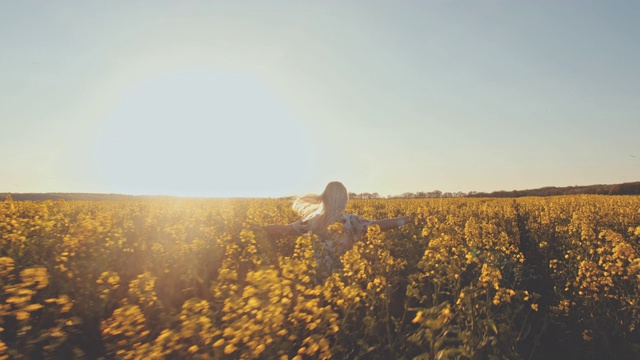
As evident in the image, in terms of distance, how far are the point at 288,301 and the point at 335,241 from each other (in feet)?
9.44

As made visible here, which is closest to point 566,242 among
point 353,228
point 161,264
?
point 353,228

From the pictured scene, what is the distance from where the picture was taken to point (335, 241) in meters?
5.01

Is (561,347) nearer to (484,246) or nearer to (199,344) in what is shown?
(484,246)

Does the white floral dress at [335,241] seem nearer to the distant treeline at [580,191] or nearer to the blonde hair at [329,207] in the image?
the blonde hair at [329,207]

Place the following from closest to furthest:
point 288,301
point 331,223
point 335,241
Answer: point 288,301 < point 335,241 < point 331,223

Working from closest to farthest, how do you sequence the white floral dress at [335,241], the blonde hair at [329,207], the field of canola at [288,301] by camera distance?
the field of canola at [288,301], the white floral dress at [335,241], the blonde hair at [329,207]

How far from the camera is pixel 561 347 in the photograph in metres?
4.81

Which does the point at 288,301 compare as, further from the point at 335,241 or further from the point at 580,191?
the point at 580,191

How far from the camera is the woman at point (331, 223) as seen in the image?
5133mm

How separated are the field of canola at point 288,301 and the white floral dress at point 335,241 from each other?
0.87ft

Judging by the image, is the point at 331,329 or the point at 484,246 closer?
the point at 331,329

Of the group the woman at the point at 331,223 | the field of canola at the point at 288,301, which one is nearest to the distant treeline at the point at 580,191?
the field of canola at the point at 288,301

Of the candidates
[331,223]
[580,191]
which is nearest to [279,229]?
[331,223]

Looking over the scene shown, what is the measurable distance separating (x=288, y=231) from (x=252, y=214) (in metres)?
4.16
